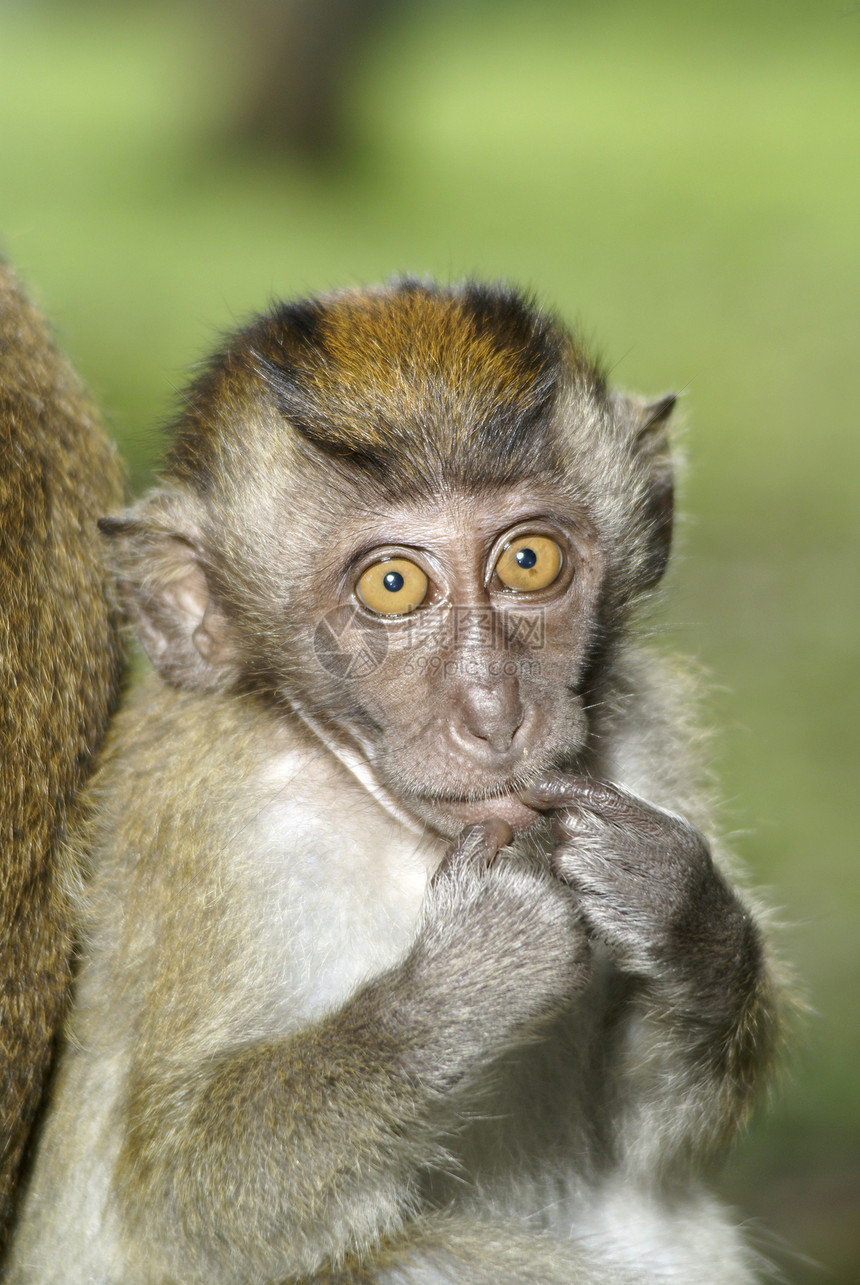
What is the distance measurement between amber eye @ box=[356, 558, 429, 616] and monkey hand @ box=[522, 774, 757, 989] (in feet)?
1.29

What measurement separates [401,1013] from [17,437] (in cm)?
124

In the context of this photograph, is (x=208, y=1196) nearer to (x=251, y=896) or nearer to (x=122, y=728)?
(x=251, y=896)

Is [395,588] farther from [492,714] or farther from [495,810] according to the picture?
[495,810]

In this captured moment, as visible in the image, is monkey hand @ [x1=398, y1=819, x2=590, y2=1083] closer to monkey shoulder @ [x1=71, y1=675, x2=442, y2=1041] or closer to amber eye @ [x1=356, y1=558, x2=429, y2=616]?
→ monkey shoulder @ [x1=71, y1=675, x2=442, y2=1041]

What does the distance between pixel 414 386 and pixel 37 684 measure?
2.78 feet

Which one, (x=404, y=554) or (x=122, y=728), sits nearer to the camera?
(x=404, y=554)

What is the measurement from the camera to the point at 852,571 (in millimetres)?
7004

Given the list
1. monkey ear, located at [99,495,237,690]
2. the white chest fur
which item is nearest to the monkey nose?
the white chest fur

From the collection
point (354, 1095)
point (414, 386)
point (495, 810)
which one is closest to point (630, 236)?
point (414, 386)

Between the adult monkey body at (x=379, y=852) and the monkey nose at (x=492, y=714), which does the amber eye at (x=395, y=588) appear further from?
the monkey nose at (x=492, y=714)

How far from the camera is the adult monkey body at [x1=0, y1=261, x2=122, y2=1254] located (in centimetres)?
233

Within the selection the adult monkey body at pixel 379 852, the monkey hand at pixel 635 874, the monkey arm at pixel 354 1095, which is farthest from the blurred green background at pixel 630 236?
the monkey arm at pixel 354 1095

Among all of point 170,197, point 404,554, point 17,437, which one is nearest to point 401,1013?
point 404,554

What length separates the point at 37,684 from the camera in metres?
2.39
